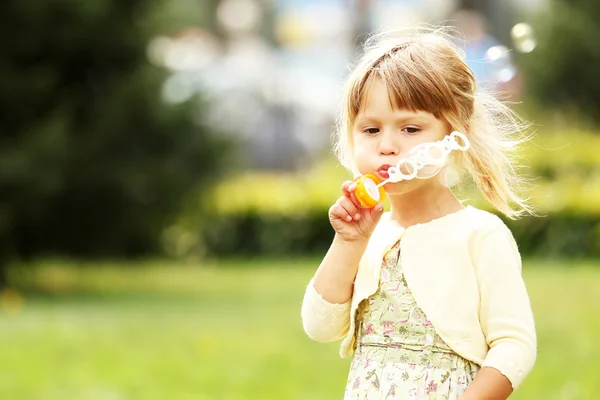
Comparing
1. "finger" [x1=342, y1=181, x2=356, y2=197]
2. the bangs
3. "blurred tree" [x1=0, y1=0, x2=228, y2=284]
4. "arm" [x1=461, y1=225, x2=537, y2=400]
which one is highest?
"blurred tree" [x1=0, y1=0, x2=228, y2=284]

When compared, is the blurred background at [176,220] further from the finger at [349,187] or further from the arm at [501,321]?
the arm at [501,321]

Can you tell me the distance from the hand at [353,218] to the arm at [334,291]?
0.03 m

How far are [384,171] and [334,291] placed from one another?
0.34 m

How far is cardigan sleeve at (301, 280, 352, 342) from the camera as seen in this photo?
8.87 feet

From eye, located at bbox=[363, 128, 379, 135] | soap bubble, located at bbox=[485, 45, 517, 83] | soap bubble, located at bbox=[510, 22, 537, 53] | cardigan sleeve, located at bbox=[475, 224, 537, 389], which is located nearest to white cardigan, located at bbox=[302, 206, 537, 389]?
cardigan sleeve, located at bbox=[475, 224, 537, 389]

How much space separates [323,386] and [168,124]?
5.09 m

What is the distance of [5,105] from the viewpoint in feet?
32.1

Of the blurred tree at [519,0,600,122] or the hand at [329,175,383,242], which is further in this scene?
the blurred tree at [519,0,600,122]

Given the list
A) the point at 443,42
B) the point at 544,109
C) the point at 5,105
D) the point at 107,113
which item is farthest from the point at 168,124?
the point at 443,42

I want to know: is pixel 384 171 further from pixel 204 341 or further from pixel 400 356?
pixel 204 341

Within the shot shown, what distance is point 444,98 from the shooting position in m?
2.58

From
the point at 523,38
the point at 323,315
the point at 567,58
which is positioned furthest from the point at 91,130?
the point at 323,315

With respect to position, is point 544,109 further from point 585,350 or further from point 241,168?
point 585,350

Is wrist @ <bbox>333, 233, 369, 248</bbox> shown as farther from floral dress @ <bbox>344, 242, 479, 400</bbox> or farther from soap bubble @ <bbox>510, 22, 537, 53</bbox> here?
soap bubble @ <bbox>510, 22, 537, 53</bbox>
